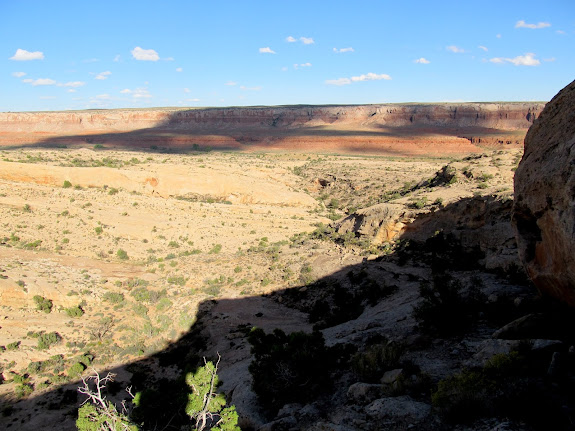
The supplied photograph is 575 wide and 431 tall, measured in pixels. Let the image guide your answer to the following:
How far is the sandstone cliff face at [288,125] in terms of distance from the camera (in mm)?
79919

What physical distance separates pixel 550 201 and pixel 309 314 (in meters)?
11.8

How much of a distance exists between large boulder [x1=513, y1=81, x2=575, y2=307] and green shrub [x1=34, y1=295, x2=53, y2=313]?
55.0ft

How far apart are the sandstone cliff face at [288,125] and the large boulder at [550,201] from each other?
66.0 metres

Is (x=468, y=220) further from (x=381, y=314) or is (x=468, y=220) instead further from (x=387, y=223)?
(x=381, y=314)

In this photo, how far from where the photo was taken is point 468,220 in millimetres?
18781

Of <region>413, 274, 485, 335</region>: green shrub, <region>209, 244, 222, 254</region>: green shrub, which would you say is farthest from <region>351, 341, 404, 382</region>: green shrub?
<region>209, 244, 222, 254</region>: green shrub

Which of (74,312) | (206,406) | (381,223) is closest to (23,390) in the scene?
(74,312)

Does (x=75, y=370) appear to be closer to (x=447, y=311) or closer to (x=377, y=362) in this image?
(x=377, y=362)

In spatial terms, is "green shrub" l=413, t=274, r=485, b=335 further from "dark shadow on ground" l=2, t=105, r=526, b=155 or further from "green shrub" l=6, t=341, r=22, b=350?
"dark shadow on ground" l=2, t=105, r=526, b=155

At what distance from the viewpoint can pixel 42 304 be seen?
16.3 meters

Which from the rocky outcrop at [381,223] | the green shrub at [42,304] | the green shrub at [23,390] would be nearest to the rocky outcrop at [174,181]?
the rocky outcrop at [381,223]

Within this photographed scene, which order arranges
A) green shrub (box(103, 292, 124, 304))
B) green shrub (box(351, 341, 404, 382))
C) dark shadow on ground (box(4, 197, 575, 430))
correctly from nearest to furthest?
green shrub (box(351, 341, 404, 382)) → dark shadow on ground (box(4, 197, 575, 430)) → green shrub (box(103, 292, 124, 304))

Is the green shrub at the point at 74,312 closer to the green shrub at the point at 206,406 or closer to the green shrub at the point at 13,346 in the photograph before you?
the green shrub at the point at 13,346

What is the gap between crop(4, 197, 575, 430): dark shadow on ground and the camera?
1170 cm
